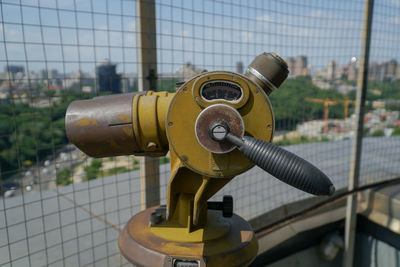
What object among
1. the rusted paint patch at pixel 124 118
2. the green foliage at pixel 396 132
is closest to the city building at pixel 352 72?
the green foliage at pixel 396 132

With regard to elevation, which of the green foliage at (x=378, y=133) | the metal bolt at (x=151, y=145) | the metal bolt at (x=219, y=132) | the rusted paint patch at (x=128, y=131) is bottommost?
the green foliage at (x=378, y=133)

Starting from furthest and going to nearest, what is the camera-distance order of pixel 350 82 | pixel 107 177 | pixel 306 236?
pixel 350 82, pixel 306 236, pixel 107 177

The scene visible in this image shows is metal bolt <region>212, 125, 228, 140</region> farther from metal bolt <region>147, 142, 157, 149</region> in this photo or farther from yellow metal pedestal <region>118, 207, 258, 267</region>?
yellow metal pedestal <region>118, 207, 258, 267</region>

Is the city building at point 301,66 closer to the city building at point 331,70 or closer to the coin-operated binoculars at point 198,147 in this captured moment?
the city building at point 331,70

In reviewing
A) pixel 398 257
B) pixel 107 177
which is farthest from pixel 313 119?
pixel 107 177

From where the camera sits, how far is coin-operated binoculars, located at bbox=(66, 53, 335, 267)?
77 centimetres

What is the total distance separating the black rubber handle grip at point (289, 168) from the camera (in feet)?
2.22

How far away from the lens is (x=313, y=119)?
2699 mm

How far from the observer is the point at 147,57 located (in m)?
1.47

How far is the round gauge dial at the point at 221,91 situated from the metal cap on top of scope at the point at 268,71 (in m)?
0.17

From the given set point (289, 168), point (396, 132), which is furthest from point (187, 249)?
point (396, 132)

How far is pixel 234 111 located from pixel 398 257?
7.38 feet

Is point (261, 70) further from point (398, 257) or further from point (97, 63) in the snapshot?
point (398, 257)

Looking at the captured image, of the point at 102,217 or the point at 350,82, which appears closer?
the point at 102,217
